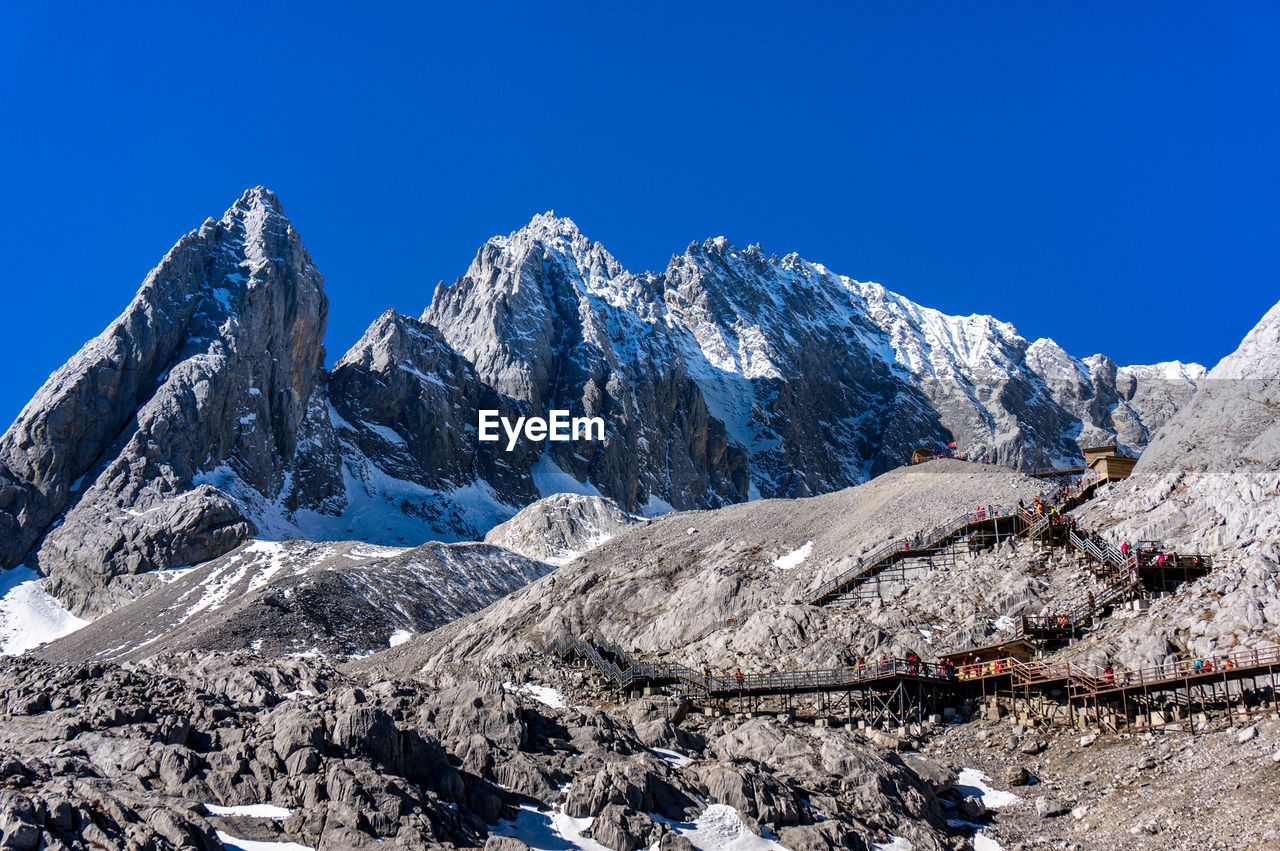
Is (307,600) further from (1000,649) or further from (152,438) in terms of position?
(152,438)

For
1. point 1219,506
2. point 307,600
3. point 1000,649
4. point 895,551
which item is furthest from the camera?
point 307,600

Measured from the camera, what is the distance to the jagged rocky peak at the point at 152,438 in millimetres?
149125

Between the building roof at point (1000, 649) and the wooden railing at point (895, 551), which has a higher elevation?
the wooden railing at point (895, 551)

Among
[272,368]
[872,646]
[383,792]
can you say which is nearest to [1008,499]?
[872,646]

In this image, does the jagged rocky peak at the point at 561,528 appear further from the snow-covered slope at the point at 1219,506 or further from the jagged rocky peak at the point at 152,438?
the snow-covered slope at the point at 1219,506

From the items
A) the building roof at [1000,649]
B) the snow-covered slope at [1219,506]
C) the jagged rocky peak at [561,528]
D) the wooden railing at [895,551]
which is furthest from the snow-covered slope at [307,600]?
the snow-covered slope at [1219,506]

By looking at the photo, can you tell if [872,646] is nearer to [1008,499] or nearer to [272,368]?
[1008,499]

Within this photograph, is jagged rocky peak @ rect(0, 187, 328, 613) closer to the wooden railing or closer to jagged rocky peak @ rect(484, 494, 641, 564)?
jagged rocky peak @ rect(484, 494, 641, 564)

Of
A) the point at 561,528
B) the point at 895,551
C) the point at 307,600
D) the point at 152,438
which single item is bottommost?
the point at 895,551

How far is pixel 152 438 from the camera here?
168875mm

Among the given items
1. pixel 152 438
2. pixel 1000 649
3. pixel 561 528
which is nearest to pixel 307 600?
pixel 561 528

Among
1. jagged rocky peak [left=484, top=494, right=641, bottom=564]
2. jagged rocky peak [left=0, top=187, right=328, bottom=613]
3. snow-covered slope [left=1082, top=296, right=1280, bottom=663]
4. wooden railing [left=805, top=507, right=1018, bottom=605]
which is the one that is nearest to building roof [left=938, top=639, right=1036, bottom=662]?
snow-covered slope [left=1082, top=296, right=1280, bottom=663]

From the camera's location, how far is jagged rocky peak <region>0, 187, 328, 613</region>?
149125 millimetres

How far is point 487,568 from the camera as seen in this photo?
125 m
